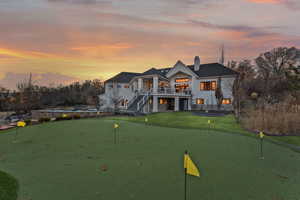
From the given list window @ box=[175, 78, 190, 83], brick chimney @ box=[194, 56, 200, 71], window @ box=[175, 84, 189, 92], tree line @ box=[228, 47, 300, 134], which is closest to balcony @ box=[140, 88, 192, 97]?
window @ box=[175, 84, 189, 92]

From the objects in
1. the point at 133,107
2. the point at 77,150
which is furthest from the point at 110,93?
the point at 77,150

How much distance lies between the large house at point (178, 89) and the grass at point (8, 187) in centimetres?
1738

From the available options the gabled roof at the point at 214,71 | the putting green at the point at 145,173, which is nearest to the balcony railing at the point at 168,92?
the gabled roof at the point at 214,71

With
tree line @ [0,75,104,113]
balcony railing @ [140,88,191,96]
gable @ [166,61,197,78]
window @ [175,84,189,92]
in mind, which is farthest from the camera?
window @ [175,84,189,92]

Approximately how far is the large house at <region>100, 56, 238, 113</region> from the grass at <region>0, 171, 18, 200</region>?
17.4 metres

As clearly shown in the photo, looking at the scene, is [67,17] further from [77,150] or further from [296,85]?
[296,85]

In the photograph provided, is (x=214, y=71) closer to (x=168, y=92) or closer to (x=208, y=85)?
(x=208, y=85)

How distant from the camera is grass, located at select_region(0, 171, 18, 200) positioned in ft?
7.72

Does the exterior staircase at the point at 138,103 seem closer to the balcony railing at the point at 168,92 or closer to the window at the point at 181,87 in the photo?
the balcony railing at the point at 168,92

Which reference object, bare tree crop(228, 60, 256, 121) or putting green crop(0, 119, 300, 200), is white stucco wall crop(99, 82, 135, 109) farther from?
putting green crop(0, 119, 300, 200)

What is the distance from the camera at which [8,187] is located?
2559mm

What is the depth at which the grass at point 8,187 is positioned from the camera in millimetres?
2354

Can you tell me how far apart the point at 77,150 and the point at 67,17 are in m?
12.6

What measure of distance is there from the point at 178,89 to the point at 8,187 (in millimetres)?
25123
